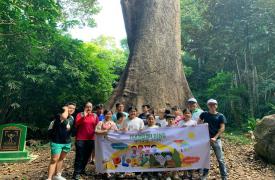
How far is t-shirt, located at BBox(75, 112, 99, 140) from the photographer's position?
21.5 ft

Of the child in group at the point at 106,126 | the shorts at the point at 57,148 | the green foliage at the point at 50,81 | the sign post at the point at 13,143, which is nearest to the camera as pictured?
the shorts at the point at 57,148

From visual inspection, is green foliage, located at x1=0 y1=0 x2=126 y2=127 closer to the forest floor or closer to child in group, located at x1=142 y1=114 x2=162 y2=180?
the forest floor

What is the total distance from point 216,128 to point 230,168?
175 cm

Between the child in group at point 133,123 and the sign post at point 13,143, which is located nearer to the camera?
the child in group at point 133,123

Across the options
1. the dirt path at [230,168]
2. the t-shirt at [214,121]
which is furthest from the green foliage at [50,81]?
the t-shirt at [214,121]

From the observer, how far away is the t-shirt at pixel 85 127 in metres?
6.55

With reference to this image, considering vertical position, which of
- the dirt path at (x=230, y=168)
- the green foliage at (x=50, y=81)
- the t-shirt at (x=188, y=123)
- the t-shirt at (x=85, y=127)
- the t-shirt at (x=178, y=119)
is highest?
the green foliage at (x=50, y=81)

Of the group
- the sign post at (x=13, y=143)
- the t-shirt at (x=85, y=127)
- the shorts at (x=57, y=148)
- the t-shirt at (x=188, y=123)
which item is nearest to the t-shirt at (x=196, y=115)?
the t-shirt at (x=188, y=123)

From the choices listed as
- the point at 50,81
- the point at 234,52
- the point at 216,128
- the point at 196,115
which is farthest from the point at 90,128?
the point at 234,52

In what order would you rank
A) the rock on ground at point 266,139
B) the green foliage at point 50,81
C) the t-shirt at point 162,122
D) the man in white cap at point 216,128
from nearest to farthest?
1. the man in white cap at point 216,128
2. the t-shirt at point 162,122
3. the rock on ground at point 266,139
4. the green foliage at point 50,81

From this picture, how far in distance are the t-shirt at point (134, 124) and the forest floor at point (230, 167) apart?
4.07 ft

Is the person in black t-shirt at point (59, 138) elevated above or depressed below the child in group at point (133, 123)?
below

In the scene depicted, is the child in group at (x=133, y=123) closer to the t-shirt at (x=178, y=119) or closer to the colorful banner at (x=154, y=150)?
the colorful banner at (x=154, y=150)

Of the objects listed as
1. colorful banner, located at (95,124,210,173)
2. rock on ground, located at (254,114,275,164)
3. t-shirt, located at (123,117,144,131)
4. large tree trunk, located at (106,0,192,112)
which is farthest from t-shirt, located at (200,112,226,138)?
large tree trunk, located at (106,0,192,112)
